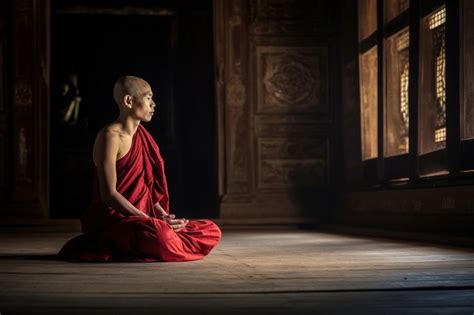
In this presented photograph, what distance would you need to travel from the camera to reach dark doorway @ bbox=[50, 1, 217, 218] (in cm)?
1077

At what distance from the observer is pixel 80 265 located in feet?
12.6

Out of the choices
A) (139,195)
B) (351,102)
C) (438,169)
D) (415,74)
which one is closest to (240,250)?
(139,195)

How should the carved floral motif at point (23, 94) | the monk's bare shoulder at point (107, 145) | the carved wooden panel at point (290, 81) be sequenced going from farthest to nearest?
1. the carved wooden panel at point (290, 81)
2. the carved floral motif at point (23, 94)
3. the monk's bare shoulder at point (107, 145)

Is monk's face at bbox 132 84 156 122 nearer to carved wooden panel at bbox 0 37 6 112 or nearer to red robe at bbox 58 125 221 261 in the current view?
red robe at bbox 58 125 221 261

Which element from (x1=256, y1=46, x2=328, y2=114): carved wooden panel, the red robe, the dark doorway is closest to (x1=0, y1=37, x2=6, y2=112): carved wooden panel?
the dark doorway

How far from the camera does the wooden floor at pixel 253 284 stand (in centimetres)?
236

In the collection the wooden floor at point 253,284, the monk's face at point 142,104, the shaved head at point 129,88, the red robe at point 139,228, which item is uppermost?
the shaved head at point 129,88

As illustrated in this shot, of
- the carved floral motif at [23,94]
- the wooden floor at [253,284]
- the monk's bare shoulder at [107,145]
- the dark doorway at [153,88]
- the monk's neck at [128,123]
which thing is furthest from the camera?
the dark doorway at [153,88]

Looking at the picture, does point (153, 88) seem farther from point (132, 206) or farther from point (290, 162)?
point (132, 206)

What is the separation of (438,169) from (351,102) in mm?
2477

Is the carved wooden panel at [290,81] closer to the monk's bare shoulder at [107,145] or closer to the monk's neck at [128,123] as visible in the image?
the monk's neck at [128,123]

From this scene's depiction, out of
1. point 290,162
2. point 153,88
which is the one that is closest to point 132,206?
point 290,162

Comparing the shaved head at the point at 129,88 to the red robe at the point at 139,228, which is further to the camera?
the shaved head at the point at 129,88

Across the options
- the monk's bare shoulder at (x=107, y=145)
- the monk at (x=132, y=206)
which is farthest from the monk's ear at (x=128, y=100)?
the monk's bare shoulder at (x=107, y=145)
